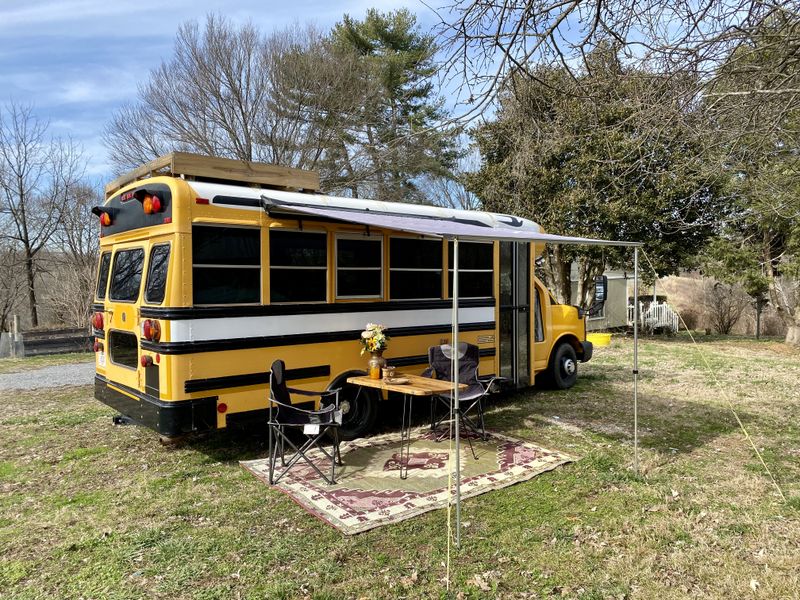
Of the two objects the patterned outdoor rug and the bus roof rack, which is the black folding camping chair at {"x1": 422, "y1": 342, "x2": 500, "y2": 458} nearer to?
the patterned outdoor rug

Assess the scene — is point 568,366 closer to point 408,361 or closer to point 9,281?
point 408,361

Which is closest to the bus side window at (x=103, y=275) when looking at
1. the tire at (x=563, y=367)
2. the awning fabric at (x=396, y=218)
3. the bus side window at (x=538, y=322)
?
the awning fabric at (x=396, y=218)

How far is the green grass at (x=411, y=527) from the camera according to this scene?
329 cm

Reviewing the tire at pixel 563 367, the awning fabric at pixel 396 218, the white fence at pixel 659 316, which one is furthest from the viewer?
the white fence at pixel 659 316

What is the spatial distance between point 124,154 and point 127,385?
14.1 metres

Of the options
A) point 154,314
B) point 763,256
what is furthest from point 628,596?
point 763,256

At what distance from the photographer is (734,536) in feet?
12.6

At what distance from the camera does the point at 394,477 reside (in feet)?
16.1

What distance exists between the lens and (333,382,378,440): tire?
19.6ft

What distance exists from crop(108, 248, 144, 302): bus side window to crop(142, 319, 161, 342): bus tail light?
49cm

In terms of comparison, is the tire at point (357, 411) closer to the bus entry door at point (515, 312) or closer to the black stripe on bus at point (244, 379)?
the black stripe on bus at point (244, 379)

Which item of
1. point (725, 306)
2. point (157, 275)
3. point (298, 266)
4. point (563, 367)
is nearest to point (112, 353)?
point (157, 275)

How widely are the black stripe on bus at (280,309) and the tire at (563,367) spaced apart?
2.34 metres

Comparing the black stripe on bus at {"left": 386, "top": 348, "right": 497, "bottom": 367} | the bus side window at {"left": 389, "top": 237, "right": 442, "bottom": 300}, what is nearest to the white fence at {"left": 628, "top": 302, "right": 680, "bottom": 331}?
the bus side window at {"left": 389, "top": 237, "right": 442, "bottom": 300}
